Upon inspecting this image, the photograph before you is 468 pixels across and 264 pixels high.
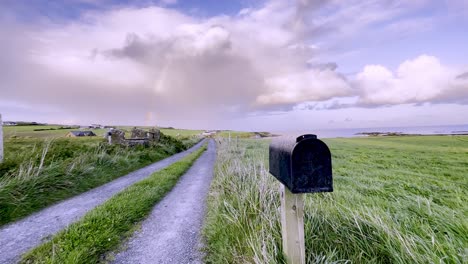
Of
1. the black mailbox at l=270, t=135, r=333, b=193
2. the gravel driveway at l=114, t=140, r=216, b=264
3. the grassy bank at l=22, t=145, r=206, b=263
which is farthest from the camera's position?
the gravel driveway at l=114, t=140, r=216, b=264

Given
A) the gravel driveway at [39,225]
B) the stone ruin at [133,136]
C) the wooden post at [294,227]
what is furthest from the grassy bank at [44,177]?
the stone ruin at [133,136]

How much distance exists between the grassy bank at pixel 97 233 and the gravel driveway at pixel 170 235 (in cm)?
25

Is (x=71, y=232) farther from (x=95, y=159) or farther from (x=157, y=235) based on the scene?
(x=95, y=159)

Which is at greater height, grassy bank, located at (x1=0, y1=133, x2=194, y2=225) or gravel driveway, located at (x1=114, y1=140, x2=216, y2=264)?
grassy bank, located at (x1=0, y1=133, x2=194, y2=225)

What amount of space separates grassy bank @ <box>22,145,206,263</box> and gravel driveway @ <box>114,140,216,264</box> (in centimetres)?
25

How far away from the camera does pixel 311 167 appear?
1.75 m

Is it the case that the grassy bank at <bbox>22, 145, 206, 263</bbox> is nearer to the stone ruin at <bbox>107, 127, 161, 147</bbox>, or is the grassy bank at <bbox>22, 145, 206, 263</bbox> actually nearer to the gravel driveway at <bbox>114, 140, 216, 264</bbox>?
the gravel driveway at <bbox>114, 140, 216, 264</bbox>

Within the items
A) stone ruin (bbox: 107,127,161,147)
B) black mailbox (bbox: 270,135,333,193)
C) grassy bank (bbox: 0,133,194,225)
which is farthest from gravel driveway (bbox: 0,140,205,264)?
stone ruin (bbox: 107,127,161,147)

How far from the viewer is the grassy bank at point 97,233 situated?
297cm

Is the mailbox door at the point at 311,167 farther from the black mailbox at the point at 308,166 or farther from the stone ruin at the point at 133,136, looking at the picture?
the stone ruin at the point at 133,136

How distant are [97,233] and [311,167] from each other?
3639 millimetres

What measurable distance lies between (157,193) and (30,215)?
2.74m

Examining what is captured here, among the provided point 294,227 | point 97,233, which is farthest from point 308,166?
point 97,233

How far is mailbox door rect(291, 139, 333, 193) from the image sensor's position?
173cm
